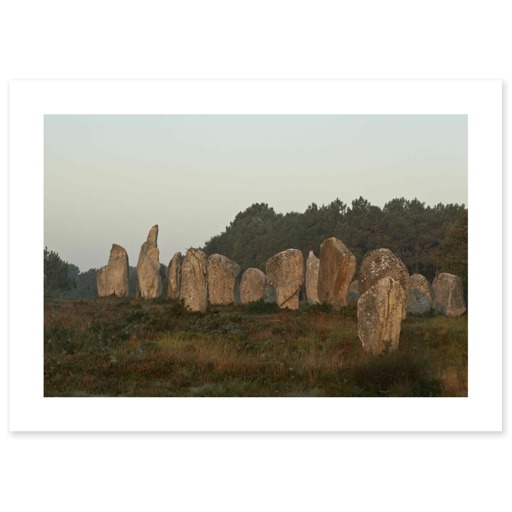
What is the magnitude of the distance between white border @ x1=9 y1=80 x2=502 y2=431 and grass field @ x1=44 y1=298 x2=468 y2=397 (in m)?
0.40

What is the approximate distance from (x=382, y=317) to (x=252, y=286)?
1735 centimetres

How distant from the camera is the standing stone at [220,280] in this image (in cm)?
3169

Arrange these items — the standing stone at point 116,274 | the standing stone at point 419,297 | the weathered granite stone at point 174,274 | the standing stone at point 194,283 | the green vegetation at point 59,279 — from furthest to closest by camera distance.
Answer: the standing stone at point 116,274 → the weathered granite stone at point 174,274 → the green vegetation at point 59,279 → the standing stone at point 419,297 → the standing stone at point 194,283

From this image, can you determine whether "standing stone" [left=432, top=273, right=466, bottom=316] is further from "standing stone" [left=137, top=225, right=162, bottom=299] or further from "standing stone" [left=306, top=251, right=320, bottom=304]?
"standing stone" [left=137, top=225, right=162, bottom=299]

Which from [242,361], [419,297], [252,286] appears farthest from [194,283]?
[242,361]

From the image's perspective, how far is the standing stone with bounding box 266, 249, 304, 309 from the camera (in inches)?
1115

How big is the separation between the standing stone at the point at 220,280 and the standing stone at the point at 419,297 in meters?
6.96

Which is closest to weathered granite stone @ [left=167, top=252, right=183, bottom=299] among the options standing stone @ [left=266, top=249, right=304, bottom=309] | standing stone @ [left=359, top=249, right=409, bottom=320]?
standing stone @ [left=266, top=249, right=304, bottom=309]

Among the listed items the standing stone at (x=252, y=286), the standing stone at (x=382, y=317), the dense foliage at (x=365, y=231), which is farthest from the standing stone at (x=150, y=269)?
the standing stone at (x=382, y=317)

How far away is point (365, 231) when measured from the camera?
40031 millimetres

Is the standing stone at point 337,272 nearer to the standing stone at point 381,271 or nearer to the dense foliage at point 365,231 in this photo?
the standing stone at point 381,271

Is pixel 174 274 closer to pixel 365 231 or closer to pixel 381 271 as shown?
pixel 365 231

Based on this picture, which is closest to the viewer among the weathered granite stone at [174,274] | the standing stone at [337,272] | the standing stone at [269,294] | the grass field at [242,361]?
the grass field at [242,361]

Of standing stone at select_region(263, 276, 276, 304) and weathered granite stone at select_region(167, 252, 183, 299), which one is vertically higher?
weathered granite stone at select_region(167, 252, 183, 299)
